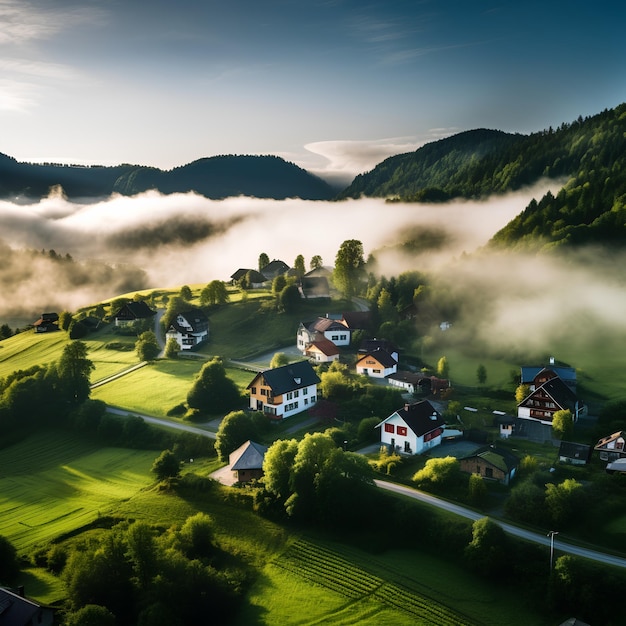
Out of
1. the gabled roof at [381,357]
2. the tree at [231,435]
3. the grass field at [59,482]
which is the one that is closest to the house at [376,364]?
the gabled roof at [381,357]

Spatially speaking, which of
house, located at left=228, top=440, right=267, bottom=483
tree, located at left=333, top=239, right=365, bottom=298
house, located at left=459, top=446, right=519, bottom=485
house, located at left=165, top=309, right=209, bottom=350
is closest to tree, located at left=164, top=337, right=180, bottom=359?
house, located at left=165, top=309, right=209, bottom=350

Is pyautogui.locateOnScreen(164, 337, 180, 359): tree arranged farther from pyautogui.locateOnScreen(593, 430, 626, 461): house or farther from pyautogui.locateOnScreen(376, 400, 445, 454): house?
pyautogui.locateOnScreen(593, 430, 626, 461): house

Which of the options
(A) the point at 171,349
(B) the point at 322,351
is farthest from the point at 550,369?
(A) the point at 171,349

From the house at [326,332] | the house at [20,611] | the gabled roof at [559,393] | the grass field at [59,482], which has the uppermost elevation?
the house at [326,332]

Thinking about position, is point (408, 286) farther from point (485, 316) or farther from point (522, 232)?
point (522, 232)

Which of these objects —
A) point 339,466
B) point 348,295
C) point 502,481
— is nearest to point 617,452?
point 502,481

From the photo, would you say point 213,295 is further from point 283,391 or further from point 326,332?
point 283,391

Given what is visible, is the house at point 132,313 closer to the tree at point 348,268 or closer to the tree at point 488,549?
the tree at point 348,268
